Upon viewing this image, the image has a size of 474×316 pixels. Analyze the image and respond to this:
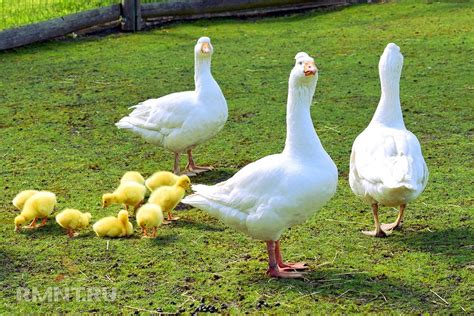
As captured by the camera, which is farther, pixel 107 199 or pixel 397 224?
pixel 107 199

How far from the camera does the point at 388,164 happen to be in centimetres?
534

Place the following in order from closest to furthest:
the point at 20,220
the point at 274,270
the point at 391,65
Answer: the point at 274,270, the point at 20,220, the point at 391,65

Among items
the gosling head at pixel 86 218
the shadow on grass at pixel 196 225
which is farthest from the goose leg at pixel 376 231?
the gosling head at pixel 86 218

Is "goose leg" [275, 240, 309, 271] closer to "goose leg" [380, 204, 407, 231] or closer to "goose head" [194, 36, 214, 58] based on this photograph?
"goose leg" [380, 204, 407, 231]

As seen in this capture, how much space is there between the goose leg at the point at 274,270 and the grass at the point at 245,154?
55mm

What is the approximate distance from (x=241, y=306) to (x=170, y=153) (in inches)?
126

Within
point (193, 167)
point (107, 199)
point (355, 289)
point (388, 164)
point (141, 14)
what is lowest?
point (355, 289)

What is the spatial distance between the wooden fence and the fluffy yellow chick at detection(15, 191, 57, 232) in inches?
237

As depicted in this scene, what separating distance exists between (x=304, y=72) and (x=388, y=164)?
0.95 meters

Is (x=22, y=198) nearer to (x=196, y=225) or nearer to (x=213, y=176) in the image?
(x=196, y=225)

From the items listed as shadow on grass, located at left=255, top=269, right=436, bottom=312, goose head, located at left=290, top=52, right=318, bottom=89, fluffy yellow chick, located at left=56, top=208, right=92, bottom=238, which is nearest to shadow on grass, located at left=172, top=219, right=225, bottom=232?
fluffy yellow chick, located at left=56, top=208, right=92, bottom=238

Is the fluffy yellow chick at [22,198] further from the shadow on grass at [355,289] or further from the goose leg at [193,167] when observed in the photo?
the shadow on grass at [355,289]

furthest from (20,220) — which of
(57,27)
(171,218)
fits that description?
(57,27)

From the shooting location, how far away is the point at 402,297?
459 centimetres
